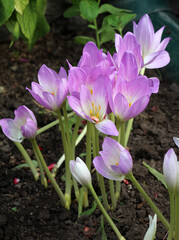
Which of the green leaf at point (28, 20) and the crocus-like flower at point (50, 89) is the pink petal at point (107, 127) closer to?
the crocus-like flower at point (50, 89)

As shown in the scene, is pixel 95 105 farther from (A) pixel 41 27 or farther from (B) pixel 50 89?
(A) pixel 41 27

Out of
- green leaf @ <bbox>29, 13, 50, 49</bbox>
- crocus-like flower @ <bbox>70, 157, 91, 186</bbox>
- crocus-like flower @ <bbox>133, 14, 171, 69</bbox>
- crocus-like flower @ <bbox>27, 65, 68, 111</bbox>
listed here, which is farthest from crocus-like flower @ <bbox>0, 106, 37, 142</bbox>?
green leaf @ <bbox>29, 13, 50, 49</bbox>

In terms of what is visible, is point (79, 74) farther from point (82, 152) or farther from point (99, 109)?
point (82, 152)

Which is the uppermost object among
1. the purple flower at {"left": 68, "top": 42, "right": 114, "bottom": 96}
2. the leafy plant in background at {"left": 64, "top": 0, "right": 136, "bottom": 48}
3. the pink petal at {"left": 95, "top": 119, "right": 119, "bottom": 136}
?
the purple flower at {"left": 68, "top": 42, "right": 114, "bottom": 96}

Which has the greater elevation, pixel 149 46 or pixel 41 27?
pixel 149 46

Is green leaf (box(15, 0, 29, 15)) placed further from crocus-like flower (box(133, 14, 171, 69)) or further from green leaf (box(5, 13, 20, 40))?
crocus-like flower (box(133, 14, 171, 69))

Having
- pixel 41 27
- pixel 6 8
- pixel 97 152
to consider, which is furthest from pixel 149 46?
pixel 41 27

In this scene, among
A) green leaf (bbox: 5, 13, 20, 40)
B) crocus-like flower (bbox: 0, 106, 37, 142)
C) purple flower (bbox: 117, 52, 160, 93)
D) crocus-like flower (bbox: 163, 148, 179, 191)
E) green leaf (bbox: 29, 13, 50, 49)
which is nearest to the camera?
crocus-like flower (bbox: 163, 148, 179, 191)
